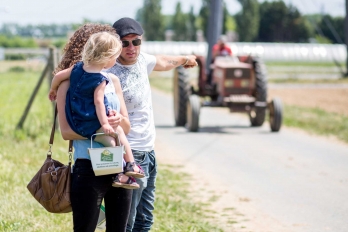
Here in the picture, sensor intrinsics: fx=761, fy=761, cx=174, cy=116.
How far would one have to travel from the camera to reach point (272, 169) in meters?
10.4

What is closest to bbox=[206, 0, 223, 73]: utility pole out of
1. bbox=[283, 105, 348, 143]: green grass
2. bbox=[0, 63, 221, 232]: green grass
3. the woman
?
bbox=[283, 105, 348, 143]: green grass

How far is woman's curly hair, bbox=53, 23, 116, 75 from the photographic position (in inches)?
180

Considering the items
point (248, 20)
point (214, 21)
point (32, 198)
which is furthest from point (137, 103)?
point (248, 20)

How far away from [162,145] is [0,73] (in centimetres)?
3073

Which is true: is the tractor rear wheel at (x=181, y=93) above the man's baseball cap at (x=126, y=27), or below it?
below

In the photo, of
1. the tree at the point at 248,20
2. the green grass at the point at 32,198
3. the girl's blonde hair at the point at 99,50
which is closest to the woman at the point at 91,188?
the girl's blonde hair at the point at 99,50

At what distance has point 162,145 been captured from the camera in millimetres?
13375

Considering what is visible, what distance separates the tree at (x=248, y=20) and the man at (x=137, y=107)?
111046mm

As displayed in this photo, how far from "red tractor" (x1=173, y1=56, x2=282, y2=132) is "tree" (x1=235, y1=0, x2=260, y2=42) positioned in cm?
9937

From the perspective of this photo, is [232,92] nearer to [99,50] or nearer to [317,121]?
[317,121]

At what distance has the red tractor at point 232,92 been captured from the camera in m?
15.4

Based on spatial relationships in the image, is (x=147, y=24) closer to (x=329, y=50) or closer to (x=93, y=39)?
(x=329, y=50)

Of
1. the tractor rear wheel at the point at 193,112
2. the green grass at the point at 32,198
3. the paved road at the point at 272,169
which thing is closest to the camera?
the green grass at the point at 32,198

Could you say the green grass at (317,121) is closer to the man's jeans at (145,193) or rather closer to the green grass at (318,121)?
the green grass at (318,121)
